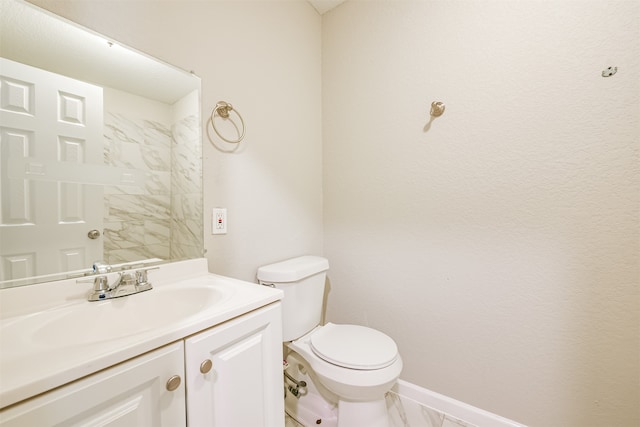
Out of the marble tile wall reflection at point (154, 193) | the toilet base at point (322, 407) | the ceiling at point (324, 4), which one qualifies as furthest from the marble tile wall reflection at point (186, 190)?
the ceiling at point (324, 4)

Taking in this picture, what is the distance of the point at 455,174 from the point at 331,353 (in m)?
1.03

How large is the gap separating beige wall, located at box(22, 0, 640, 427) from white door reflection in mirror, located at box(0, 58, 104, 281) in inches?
10.1

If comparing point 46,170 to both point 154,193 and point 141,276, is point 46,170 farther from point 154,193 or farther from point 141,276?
point 141,276

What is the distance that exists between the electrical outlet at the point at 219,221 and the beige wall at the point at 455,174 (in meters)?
0.05

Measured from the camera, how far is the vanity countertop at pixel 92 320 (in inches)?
16.8

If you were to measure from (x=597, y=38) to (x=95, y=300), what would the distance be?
1.98 meters

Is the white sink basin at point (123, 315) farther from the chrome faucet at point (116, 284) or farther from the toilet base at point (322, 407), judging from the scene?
the toilet base at point (322, 407)

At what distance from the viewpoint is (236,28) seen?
1.21m

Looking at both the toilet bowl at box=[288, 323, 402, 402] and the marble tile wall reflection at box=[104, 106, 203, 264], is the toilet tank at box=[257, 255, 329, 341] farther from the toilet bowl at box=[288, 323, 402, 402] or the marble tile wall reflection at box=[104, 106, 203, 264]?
the marble tile wall reflection at box=[104, 106, 203, 264]

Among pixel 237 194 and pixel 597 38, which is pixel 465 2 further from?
pixel 237 194

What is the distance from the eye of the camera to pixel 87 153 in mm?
824

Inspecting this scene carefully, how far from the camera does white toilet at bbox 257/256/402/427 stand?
39.8 inches

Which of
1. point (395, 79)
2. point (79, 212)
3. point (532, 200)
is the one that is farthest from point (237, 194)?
point (532, 200)

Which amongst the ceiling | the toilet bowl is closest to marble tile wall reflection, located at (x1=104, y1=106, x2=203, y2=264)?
the toilet bowl
